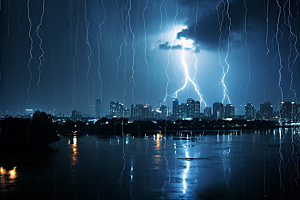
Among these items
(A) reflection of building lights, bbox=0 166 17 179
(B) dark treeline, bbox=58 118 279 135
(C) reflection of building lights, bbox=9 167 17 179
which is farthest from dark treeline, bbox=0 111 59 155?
(B) dark treeline, bbox=58 118 279 135

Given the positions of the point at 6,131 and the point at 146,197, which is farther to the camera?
the point at 6,131

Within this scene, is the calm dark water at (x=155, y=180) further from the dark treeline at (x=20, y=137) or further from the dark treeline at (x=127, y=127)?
the dark treeline at (x=127, y=127)

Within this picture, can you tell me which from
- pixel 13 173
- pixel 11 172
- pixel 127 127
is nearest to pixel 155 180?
pixel 13 173

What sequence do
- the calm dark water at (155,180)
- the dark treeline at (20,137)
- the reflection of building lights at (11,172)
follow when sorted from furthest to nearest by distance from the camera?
1. the dark treeline at (20,137)
2. the reflection of building lights at (11,172)
3. the calm dark water at (155,180)

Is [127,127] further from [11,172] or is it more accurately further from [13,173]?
[13,173]

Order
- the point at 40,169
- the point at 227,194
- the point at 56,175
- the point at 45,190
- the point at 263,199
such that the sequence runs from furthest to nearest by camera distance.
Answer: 1. the point at 40,169
2. the point at 56,175
3. the point at 45,190
4. the point at 227,194
5. the point at 263,199

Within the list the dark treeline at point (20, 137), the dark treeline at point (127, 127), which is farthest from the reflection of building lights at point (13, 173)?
the dark treeline at point (127, 127)

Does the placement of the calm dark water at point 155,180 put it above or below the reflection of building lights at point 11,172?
above

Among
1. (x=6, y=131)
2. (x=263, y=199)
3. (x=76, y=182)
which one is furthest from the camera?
(x=6, y=131)

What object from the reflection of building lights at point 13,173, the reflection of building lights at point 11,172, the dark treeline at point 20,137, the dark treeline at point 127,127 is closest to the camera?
the reflection of building lights at point 13,173

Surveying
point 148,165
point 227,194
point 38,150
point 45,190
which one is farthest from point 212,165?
point 38,150

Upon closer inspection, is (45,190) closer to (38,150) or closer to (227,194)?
(227,194)
